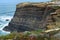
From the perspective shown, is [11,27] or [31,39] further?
[11,27]

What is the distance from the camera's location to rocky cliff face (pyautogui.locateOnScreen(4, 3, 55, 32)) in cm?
4356

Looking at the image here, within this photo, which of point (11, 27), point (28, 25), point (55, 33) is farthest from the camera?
point (11, 27)

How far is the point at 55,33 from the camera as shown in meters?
6.41

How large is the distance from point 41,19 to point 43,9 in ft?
7.15

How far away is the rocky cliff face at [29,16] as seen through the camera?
43562mm

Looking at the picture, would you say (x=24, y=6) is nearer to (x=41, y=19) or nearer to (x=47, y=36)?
(x=41, y=19)

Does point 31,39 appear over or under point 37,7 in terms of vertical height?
over

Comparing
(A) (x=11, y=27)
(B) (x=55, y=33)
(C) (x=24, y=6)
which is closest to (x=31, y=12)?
(C) (x=24, y=6)

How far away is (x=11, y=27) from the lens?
52.1 meters

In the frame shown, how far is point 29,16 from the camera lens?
48.0 metres

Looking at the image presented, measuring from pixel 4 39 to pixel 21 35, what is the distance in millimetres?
531

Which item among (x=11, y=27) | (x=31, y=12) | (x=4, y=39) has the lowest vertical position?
(x=11, y=27)

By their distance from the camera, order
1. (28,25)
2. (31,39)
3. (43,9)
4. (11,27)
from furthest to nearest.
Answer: (11,27)
(28,25)
(43,9)
(31,39)

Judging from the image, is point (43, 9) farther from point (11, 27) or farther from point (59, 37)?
point (59, 37)
